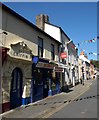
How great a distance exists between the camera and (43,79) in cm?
1747

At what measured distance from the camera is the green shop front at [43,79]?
15.1 metres

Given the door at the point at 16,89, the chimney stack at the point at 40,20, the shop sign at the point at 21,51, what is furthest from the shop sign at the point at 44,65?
the chimney stack at the point at 40,20

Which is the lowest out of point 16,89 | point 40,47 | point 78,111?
point 78,111

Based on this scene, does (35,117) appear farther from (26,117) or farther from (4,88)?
(4,88)

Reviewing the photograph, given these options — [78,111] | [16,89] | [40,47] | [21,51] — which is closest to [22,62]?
[21,51]

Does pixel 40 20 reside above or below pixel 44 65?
above

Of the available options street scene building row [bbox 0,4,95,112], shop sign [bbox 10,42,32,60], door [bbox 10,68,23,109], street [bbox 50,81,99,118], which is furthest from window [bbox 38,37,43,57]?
street [bbox 50,81,99,118]

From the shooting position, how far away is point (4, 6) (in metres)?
11.2

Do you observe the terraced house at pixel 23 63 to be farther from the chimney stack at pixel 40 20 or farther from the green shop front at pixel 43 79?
the chimney stack at pixel 40 20

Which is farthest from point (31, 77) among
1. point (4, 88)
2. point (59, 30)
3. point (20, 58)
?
point (59, 30)

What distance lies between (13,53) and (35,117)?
408 centimetres

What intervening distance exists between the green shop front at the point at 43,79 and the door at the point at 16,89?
5.26 ft

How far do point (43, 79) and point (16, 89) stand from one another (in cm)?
486

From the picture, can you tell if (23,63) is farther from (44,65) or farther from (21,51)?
(44,65)
